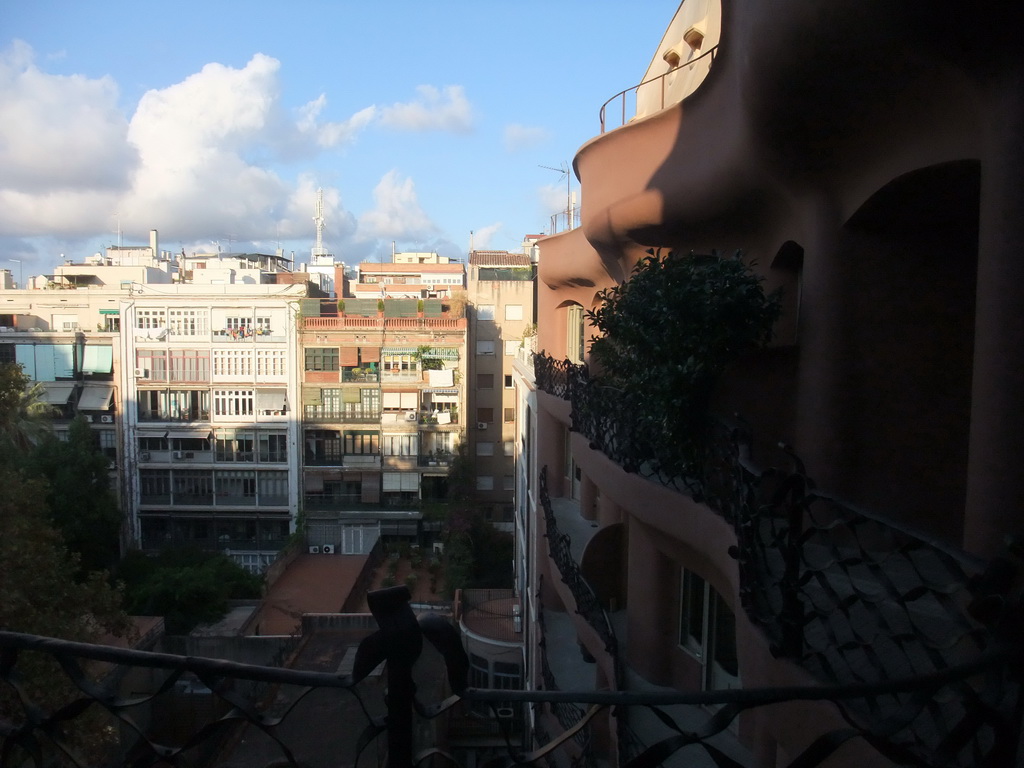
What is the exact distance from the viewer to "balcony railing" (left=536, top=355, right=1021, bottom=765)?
212cm

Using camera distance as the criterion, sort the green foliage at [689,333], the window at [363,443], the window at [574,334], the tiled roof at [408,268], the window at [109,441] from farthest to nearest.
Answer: the tiled roof at [408,268] → the window at [363,443] → the window at [109,441] → the window at [574,334] → the green foliage at [689,333]

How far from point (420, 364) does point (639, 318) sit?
105 feet

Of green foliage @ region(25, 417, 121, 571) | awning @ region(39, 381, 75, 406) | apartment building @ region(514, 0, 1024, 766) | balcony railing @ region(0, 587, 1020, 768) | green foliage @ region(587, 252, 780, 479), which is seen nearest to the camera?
balcony railing @ region(0, 587, 1020, 768)

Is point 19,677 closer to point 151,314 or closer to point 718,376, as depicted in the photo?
point 718,376

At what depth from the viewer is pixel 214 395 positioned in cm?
3650

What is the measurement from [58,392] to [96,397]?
1.79 m

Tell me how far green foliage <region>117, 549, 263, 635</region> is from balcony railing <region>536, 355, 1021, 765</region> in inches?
961

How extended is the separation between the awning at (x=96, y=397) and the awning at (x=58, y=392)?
0.61 metres

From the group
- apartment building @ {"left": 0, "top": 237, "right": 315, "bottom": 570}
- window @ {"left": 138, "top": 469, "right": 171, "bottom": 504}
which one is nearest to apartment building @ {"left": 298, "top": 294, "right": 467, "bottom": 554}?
apartment building @ {"left": 0, "top": 237, "right": 315, "bottom": 570}

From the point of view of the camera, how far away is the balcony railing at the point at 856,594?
212 centimetres

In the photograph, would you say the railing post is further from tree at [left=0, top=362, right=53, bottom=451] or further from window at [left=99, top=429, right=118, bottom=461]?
window at [left=99, top=429, right=118, bottom=461]

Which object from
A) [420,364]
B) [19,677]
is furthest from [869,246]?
[420,364]

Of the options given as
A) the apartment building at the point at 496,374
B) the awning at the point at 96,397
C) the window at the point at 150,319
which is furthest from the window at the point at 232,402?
the apartment building at the point at 496,374

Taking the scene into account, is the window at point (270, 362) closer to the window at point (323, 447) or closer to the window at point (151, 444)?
the window at point (323, 447)
